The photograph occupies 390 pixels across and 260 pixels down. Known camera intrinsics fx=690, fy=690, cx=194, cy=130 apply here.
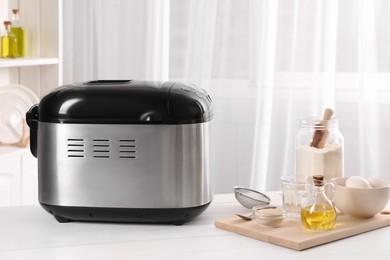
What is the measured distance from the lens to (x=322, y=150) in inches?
67.9

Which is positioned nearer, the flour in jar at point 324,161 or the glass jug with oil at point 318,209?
the glass jug with oil at point 318,209

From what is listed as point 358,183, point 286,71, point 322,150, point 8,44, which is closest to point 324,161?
point 322,150

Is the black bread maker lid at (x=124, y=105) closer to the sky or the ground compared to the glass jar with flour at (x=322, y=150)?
closer to the sky

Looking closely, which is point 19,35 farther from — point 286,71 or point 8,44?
point 286,71

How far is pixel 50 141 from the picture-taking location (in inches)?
62.4

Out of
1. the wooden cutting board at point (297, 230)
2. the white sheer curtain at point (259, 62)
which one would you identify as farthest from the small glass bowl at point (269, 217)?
the white sheer curtain at point (259, 62)

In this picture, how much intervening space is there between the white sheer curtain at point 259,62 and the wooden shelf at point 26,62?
300 millimetres

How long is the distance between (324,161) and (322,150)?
0.03 m

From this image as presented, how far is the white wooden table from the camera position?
4.43ft

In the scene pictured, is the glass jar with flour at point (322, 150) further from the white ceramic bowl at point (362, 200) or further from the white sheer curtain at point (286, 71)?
the white sheer curtain at point (286, 71)

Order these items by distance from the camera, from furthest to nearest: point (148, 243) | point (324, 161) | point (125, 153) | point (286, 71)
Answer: point (286, 71), point (324, 161), point (125, 153), point (148, 243)

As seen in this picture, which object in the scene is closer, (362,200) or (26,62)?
(362,200)

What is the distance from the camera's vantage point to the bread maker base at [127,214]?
1.55m

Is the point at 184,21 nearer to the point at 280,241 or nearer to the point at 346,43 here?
the point at 346,43
